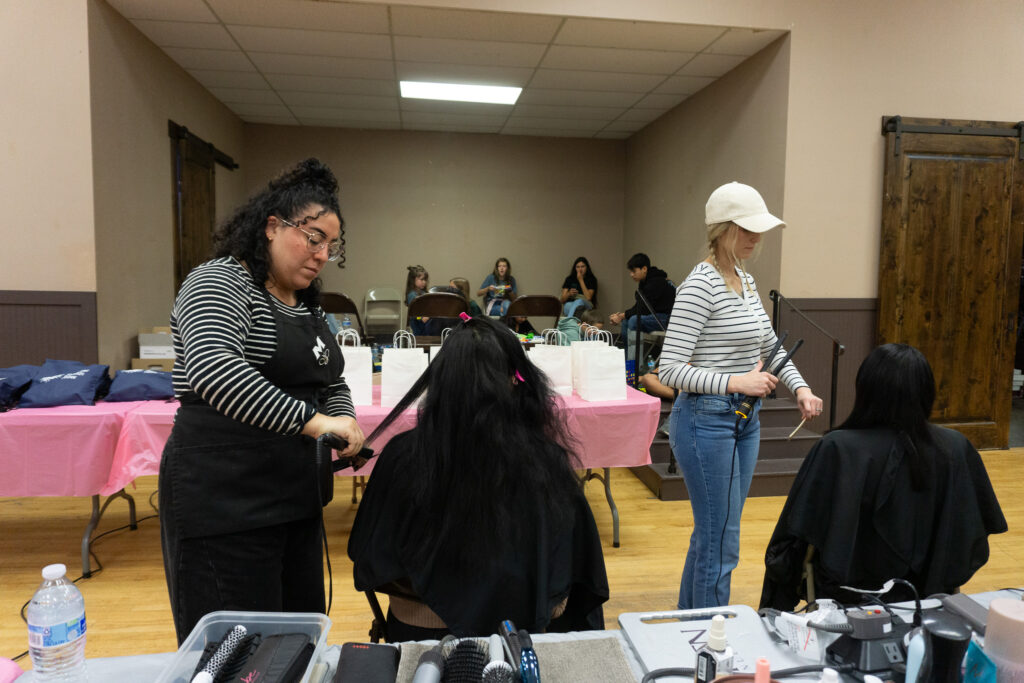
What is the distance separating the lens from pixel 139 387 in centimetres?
283

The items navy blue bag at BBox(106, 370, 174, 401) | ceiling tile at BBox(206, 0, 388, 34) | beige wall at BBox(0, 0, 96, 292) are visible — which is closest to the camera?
navy blue bag at BBox(106, 370, 174, 401)

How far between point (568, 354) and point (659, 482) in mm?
1320

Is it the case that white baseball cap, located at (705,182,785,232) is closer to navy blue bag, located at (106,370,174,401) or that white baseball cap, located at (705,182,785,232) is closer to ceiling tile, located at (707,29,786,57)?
navy blue bag, located at (106,370,174,401)

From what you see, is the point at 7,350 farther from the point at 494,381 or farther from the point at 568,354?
the point at 494,381

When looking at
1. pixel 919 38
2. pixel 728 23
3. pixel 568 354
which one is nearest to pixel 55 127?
pixel 568 354

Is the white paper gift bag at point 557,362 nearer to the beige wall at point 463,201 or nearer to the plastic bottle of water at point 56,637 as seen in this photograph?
the plastic bottle of water at point 56,637

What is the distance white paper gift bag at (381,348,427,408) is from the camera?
2.64 metres

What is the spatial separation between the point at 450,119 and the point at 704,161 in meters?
3.09

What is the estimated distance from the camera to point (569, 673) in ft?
3.20

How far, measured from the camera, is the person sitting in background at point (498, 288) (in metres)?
7.63

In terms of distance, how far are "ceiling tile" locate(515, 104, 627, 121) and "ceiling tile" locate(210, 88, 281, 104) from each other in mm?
2581

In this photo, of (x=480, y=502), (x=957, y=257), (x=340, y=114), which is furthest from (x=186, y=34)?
(x=957, y=257)

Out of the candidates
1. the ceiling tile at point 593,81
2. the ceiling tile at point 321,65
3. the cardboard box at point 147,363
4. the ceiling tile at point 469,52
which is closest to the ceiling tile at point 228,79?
the ceiling tile at point 321,65

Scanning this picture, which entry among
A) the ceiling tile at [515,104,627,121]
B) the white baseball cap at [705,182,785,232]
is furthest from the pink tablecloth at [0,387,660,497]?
the ceiling tile at [515,104,627,121]
